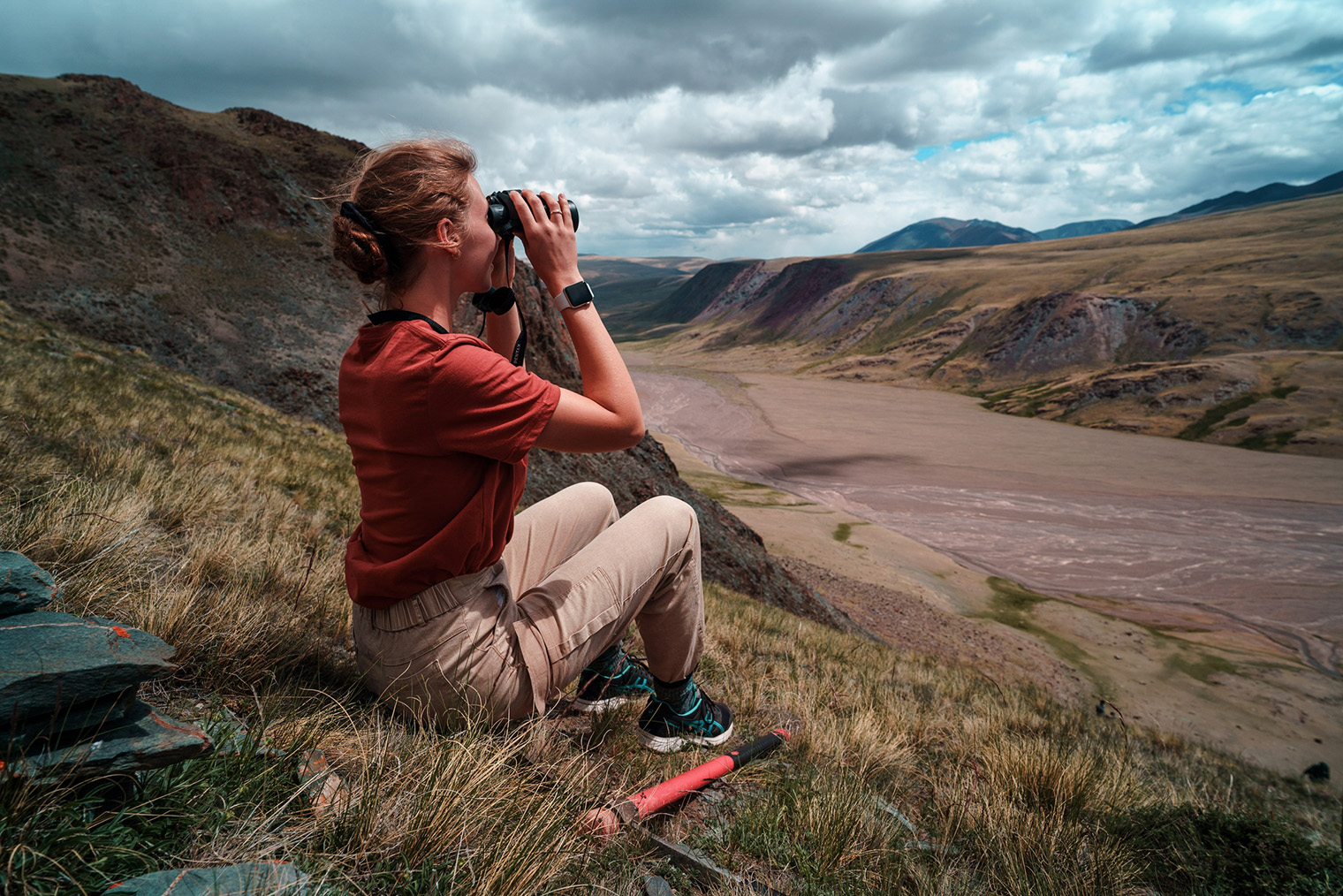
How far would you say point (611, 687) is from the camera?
2879 mm

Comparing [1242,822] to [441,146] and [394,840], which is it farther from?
[441,146]

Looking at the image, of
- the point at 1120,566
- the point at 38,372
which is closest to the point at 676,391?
the point at 1120,566

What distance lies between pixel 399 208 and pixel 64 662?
139 cm

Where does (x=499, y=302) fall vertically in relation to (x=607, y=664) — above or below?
above

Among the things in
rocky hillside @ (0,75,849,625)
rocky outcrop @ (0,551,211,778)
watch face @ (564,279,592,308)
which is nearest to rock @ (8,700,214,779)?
rocky outcrop @ (0,551,211,778)

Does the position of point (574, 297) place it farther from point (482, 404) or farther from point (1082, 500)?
point (1082, 500)

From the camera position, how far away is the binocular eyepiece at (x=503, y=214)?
222 centimetres

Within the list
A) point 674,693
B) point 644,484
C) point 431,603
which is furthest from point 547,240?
point 644,484

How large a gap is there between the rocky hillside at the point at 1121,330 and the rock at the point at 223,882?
183 ft

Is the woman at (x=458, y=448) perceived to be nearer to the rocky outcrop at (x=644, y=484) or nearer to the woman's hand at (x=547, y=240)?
the woman's hand at (x=547, y=240)

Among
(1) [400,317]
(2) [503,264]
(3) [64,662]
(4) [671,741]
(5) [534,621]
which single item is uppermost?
(2) [503,264]

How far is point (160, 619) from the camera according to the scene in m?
2.07

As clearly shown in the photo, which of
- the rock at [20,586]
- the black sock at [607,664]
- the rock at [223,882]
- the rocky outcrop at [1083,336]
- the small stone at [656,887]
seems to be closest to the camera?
the rock at [223,882]

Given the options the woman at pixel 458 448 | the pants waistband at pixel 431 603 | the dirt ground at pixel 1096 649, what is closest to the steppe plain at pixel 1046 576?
the dirt ground at pixel 1096 649
